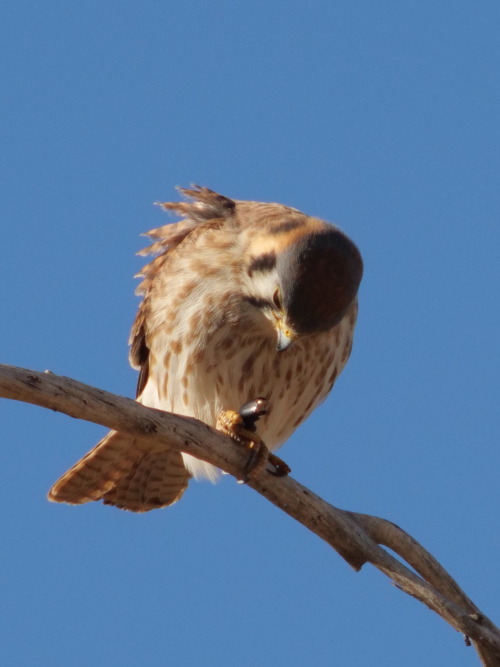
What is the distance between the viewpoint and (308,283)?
494 cm

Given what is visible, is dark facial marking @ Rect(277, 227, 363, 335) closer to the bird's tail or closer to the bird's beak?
the bird's beak

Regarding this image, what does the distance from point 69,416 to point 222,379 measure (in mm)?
1995

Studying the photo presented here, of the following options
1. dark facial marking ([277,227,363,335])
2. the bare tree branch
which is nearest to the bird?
dark facial marking ([277,227,363,335])

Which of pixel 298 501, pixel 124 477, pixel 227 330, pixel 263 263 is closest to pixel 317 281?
pixel 263 263

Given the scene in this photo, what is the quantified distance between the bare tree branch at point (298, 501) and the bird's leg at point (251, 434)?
1.5 inches

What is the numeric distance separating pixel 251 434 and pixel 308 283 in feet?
2.37

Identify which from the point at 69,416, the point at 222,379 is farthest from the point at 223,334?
the point at 69,416

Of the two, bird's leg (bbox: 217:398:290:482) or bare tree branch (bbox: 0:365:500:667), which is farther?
bird's leg (bbox: 217:398:290:482)

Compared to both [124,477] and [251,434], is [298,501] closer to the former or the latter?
[251,434]

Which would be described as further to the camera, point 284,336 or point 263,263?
point 263,263

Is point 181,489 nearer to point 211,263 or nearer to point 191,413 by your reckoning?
point 191,413

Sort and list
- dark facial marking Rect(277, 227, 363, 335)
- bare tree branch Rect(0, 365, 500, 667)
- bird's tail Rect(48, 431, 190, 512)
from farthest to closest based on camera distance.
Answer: bird's tail Rect(48, 431, 190, 512)
dark facial marking Rect(277, 227, 363, 335)
bare tree branch Rect(0, 365, 500, 667)

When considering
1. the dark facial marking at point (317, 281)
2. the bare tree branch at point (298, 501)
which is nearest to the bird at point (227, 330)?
the dark facial marking at point (317, 281)

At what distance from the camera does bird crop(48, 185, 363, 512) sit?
502 cm
